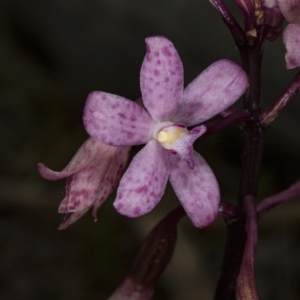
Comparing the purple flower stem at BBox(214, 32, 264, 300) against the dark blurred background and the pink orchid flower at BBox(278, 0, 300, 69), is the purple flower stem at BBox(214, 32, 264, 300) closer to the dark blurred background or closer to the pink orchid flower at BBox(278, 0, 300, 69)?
the pink orchid flower at BBox(278, 0, 300, 69)

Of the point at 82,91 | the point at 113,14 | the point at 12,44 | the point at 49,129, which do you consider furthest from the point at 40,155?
the point at 113,14

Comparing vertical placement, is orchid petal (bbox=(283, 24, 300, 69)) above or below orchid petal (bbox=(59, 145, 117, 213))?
above

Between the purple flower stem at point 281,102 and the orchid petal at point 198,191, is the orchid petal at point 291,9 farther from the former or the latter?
the orchid petal at point 198,191

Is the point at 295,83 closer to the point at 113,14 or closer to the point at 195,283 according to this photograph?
the point at 195,283

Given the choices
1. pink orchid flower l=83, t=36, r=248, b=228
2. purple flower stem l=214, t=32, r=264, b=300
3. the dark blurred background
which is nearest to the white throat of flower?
pink orchid flower l=83, t=36, r=248, b=228

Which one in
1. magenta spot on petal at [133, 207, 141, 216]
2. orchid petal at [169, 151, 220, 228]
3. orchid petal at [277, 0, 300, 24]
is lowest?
orchid petal at [169, 151, 220, 228]

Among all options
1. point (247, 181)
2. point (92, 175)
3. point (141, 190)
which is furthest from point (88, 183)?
point (247, 181)
